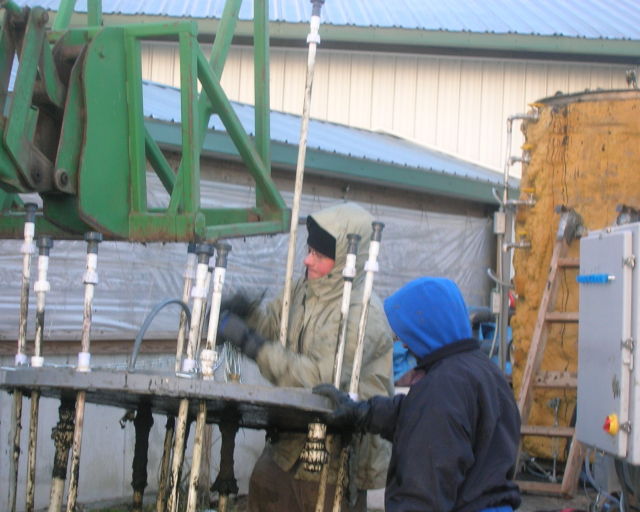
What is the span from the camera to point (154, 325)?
22.6 feet

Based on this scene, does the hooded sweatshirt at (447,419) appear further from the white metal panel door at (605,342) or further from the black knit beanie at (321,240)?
the white metal panel door at (605,342)

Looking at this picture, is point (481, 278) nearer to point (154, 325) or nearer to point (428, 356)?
point (154, 325)

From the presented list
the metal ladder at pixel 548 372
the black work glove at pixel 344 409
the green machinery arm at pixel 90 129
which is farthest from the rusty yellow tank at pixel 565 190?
the green machinery arm at pixel 90 129

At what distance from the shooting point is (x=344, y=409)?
11.3ft

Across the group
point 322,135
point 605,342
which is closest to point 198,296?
point 605,342

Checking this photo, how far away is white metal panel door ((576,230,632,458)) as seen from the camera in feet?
15.9

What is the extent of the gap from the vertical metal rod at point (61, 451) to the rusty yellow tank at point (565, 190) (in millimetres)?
4619

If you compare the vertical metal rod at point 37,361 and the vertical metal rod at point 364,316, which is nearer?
the vertical metal rod at point 37,361

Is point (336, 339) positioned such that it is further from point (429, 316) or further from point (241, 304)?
point (429, 316)

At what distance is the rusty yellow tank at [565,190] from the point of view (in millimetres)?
7395

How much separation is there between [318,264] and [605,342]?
1878 millimetres

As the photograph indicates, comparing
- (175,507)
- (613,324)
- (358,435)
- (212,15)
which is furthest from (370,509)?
(212,15)

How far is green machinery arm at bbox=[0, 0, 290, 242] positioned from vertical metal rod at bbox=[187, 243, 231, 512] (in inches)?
12.3

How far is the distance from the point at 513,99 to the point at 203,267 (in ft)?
38.8
